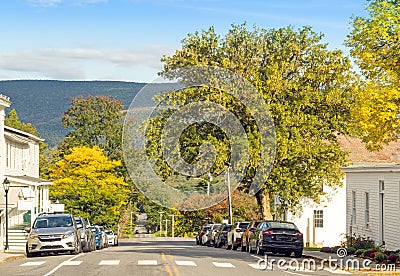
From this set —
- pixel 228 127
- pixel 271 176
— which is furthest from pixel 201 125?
pixel 271 176

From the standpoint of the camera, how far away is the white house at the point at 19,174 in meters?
43.9

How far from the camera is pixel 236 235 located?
130ft

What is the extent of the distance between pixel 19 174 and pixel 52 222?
22558 millimetres

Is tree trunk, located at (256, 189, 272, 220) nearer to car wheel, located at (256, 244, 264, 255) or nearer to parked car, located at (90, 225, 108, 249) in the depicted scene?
parked car, located at (90, 225, 108, 249)

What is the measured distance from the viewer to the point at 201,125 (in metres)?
45.1

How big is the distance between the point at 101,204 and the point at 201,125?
39297mm

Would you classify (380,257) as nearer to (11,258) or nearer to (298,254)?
(298,254)

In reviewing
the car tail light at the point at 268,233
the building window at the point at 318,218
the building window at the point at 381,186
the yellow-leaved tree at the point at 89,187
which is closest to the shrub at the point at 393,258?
the car tail light at the point at 268,233

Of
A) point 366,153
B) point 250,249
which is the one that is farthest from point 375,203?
point 366,153

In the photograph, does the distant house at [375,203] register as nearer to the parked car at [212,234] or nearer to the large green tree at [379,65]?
the large green tree at [379,65]

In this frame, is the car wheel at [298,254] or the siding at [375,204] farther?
the siding at [375,204]

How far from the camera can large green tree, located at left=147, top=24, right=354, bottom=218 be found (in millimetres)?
43406

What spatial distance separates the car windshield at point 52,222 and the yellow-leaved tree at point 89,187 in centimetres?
4748

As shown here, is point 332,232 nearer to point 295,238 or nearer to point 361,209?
point 361,209
